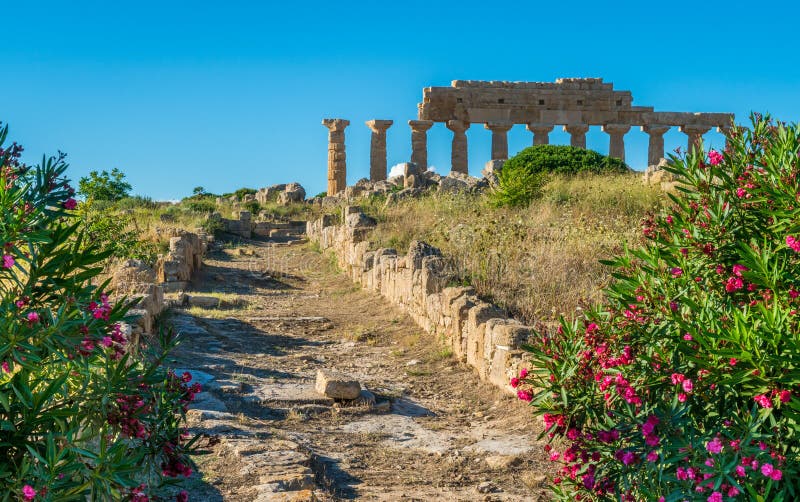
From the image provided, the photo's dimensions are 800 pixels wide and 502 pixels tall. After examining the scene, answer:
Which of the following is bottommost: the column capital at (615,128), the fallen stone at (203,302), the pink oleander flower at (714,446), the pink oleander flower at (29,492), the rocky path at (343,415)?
the rocky path at (343,415)

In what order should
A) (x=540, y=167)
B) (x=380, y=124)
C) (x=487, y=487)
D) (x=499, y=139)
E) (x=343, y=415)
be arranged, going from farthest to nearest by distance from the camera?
1. (x=499, y=139)
2. (x=380, y=124)
3. (x=540, y=167)
4. (x=343, y=415)
5. (x=487, y=487)

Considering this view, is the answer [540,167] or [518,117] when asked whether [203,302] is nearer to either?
[540,167]

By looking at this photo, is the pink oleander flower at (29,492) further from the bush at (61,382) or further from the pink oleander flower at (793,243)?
the pink oleander flower at (793,243)

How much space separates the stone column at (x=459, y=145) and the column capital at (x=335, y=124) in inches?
162

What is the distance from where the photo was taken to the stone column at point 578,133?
36.3 metres

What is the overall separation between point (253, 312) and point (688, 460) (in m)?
10.9

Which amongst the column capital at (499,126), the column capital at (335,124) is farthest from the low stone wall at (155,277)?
the column capital at (499,126)

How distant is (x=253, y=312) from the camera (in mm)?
13906

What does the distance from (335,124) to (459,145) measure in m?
4.94

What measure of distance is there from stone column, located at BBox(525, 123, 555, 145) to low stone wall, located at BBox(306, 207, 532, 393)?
18922mm

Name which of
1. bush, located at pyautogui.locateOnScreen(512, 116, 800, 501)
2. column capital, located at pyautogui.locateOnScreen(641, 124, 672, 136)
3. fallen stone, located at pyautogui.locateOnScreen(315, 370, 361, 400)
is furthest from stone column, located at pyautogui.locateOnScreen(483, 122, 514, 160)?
bush, located at pyautogui.locateOnScreen(512, 116, 800, 501)

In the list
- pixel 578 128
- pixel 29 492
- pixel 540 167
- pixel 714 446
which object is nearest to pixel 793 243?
pixel 714 446

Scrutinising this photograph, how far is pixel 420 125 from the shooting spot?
35.5m

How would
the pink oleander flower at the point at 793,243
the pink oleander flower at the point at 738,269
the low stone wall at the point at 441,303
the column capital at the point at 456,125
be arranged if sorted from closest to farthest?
1. the pink oleander flower at the point at 793,243
2. the pink oleander flower at the point at 738,269
3. the low stone wall at the point at 441,303
4. the column capital at the point at 456,125
